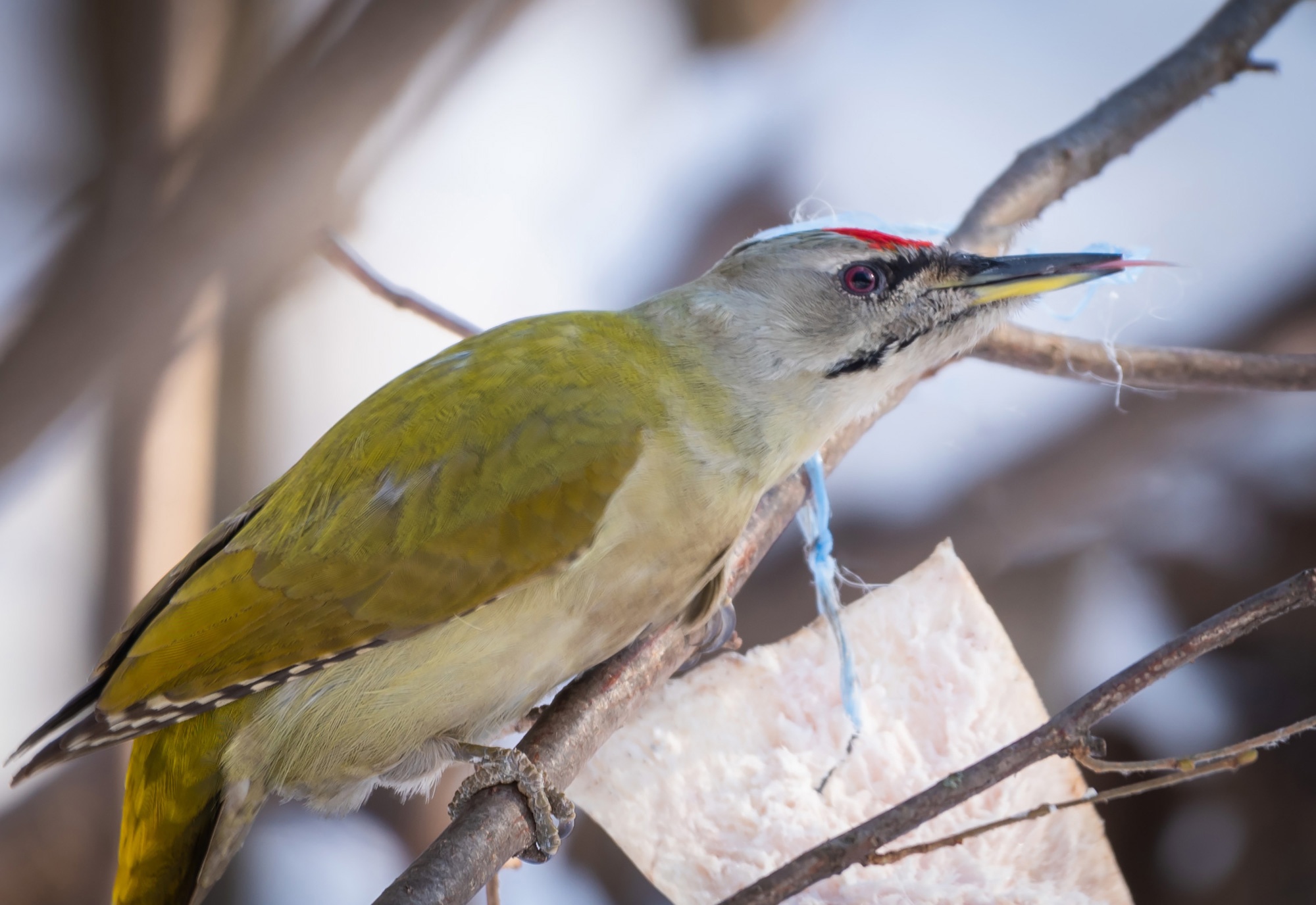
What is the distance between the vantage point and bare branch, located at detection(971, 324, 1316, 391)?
2.97ft

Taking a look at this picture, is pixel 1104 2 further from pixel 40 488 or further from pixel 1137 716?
pixel 40 488

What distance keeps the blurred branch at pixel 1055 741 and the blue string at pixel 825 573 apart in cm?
20

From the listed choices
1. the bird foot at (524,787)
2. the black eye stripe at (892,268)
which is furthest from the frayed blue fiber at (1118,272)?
the bird foot at (524,787)

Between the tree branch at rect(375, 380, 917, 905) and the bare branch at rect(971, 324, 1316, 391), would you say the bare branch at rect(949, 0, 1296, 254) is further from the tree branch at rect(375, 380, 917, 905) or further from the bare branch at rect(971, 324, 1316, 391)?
the tree branch at rect(375, 380, 917, 905)

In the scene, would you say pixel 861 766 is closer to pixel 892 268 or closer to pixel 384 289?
pixel 892 268

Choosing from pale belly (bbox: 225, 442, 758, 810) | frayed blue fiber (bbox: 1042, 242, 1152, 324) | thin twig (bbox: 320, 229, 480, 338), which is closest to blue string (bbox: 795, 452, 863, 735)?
pale belly (bbox: 225, 442, 758, 810)

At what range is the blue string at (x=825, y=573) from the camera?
749 millimetres

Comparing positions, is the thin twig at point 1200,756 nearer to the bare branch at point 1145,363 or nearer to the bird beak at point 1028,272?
the bird beak at point 1028,272

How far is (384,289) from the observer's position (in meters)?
1.01

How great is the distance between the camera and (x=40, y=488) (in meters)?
1.07

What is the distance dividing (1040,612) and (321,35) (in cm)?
104

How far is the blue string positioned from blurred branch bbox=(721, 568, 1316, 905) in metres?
0.20

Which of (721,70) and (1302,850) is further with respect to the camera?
(721,70)

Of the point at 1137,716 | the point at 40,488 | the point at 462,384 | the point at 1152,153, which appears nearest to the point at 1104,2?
the point at 1152,153
